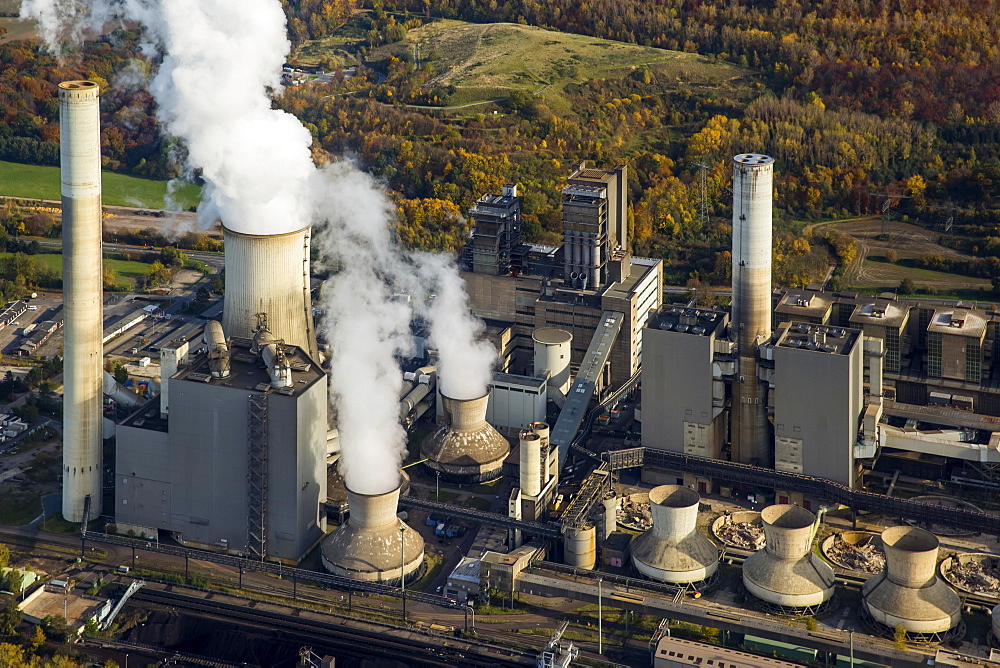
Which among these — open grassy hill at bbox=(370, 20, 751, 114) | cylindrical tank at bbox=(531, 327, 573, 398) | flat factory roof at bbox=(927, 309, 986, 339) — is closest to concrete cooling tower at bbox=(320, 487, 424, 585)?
cylindrical tank at bbox=(531, 327, 573, 398)

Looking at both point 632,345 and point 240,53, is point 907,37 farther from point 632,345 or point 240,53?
point 240,53

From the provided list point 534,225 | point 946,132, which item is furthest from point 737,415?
point 946,132

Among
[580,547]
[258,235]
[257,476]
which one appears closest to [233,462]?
[257,476]

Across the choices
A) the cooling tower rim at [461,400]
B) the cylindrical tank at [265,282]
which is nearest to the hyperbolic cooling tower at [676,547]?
the cooling tower rim at [461,400]

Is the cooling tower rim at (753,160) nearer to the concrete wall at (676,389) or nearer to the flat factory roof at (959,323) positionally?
the concrete wall at (676,389)

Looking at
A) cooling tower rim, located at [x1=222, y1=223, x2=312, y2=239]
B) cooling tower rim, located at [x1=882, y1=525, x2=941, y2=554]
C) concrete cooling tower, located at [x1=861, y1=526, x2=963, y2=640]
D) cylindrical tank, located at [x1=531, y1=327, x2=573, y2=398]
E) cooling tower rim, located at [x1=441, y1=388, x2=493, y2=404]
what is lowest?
concrete cooling tower, located at [x1=861, y1=526, x2=963, y2=640]

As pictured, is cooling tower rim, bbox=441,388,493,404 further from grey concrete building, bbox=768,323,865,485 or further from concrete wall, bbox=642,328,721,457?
grey concrete building, bbox=768,323,865,485

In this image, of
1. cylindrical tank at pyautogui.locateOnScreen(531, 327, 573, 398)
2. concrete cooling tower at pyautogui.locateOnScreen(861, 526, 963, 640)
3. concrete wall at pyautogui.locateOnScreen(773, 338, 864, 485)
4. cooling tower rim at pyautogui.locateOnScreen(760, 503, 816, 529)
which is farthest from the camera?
cylindrical tank at pyautogui.locateOnScreen(531, 327, 573, 398)
